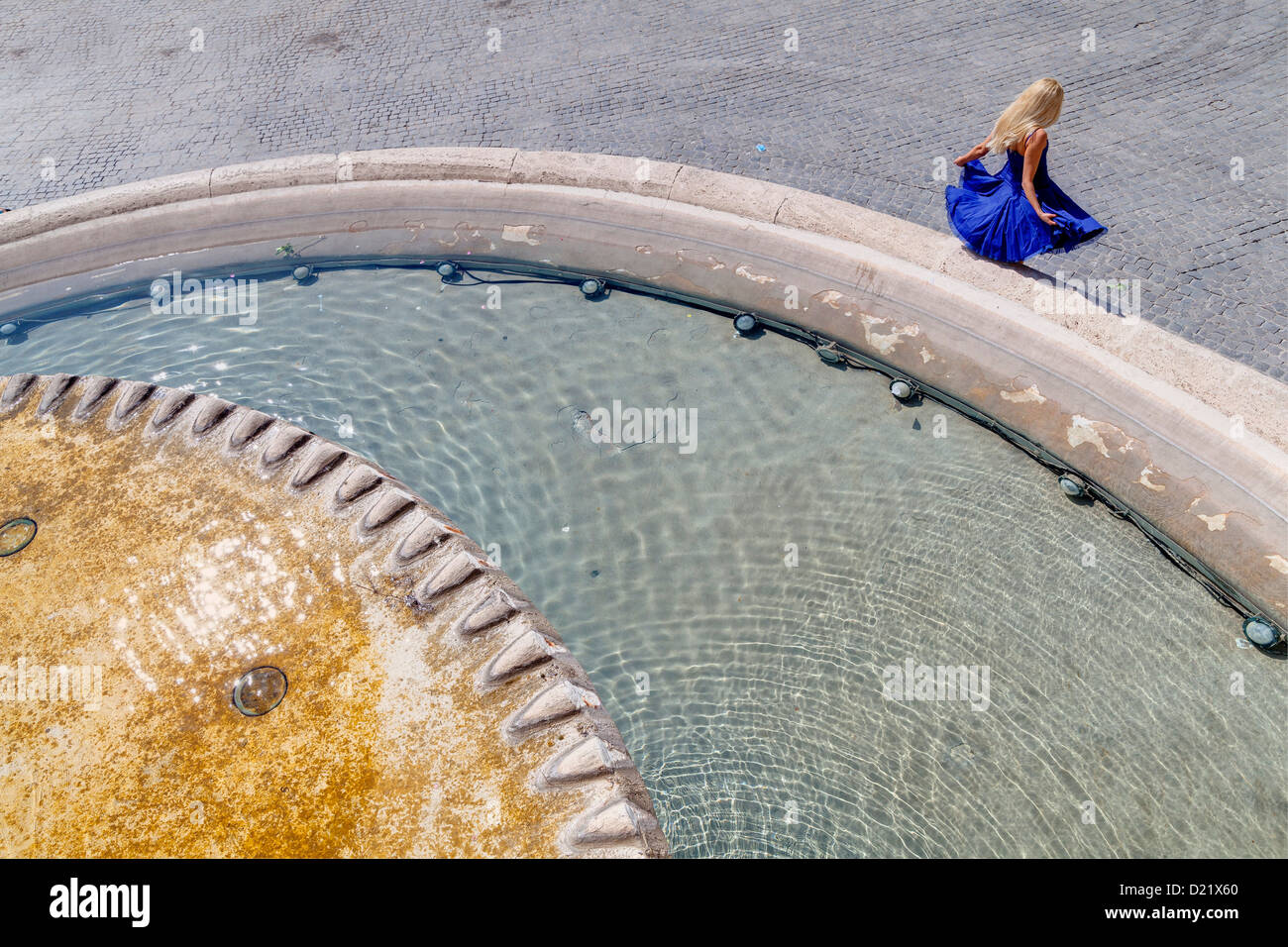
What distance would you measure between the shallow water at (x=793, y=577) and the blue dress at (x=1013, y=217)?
5.45ft

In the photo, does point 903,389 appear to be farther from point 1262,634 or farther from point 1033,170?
point 1262,634

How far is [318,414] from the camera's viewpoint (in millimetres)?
7855

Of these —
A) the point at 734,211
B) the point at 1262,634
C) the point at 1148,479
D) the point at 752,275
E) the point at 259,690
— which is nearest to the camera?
the point at 259,690

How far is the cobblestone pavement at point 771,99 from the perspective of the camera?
8023mm

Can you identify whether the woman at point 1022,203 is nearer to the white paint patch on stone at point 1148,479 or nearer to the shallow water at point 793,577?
the shallow water at point 793,577

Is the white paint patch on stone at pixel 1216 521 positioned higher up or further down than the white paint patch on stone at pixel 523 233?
further down

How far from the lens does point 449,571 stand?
17.9 feet

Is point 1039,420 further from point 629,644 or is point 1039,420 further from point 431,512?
point 431,512

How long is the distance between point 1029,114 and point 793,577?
4.44m

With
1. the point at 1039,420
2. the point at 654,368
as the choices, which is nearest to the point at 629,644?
the point at 654,368

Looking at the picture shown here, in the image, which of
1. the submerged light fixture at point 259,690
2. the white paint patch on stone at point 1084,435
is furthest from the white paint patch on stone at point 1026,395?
the submerged light fixture at point 259,690

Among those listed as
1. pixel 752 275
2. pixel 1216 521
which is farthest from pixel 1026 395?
pixel 752 275

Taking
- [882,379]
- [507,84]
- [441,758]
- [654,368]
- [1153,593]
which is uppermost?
[507,84]
